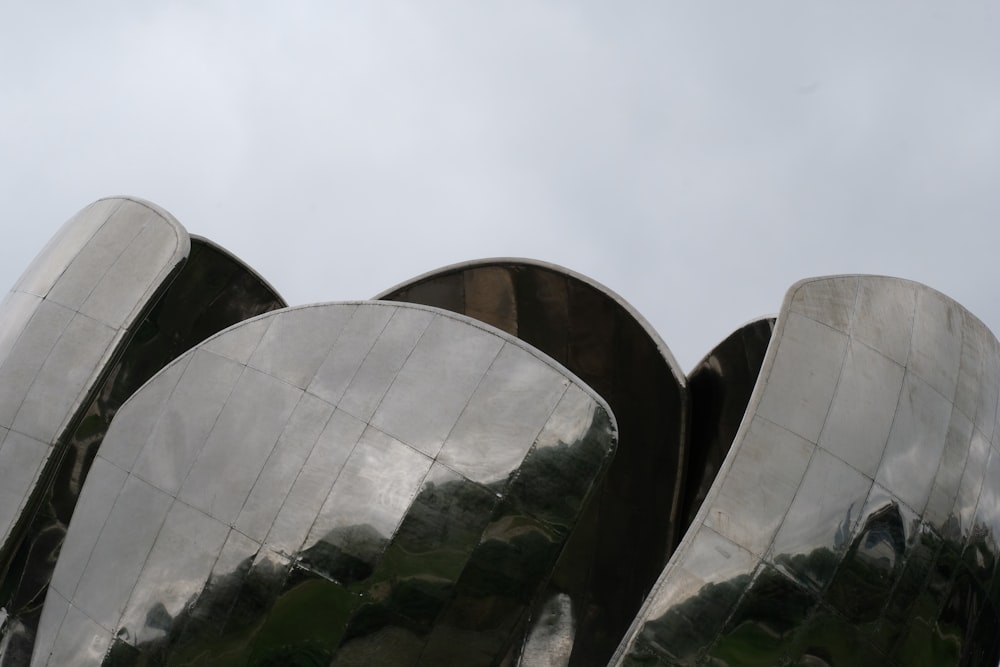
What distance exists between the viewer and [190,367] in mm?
8219

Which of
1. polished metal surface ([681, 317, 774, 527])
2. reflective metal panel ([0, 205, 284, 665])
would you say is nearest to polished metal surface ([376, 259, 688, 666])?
polished metal surface ([681, 317, 774, 527])

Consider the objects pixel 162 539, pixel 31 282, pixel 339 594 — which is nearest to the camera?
pixel 339 594

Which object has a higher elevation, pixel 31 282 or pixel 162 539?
pixel 31 282

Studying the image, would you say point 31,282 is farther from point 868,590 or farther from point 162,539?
point 868,590

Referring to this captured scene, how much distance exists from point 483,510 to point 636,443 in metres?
5.16

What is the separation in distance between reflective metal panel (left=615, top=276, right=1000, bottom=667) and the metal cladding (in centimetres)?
2

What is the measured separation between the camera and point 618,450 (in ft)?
39.7

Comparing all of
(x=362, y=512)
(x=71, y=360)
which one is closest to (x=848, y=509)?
(x=362, y=512)

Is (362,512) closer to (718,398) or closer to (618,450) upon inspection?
(718,398)

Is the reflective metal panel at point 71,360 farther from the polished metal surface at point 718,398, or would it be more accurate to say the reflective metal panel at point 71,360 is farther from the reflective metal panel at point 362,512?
the polished metal surface at point 718,398

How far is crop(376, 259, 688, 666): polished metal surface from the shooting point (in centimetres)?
1174

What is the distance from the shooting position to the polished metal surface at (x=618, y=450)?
11742 millimetres

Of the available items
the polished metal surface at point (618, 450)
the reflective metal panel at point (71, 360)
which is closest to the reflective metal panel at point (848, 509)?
the polished metal surface at point (618, 450)

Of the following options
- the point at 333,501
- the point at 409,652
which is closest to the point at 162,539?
the point at 333,501
